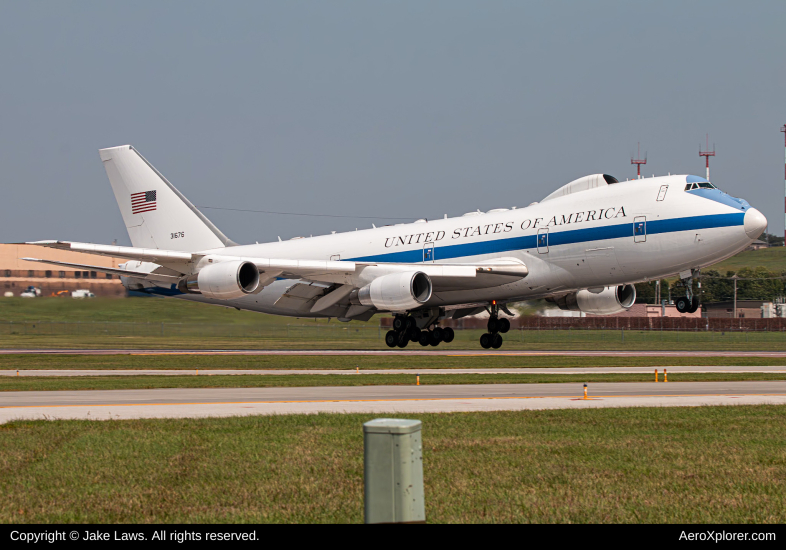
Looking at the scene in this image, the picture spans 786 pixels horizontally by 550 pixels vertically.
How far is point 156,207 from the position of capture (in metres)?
51.2

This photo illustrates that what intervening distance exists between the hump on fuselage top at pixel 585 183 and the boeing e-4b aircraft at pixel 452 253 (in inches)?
2.5

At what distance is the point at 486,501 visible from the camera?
951 cm

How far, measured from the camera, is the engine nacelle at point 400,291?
127 feet

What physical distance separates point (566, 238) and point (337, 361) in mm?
11892

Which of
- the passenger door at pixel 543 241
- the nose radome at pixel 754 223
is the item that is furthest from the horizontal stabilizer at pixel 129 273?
the nose radome at pixel 754 223

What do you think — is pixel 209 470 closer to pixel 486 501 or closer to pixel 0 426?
pixel 486 501

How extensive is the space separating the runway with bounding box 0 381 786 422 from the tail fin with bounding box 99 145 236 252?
27857 millimetres

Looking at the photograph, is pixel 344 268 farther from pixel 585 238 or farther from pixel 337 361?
pixel 585 238

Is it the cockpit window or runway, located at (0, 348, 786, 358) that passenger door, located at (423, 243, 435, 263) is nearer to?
runway, located at (0, 348, 786, 358)

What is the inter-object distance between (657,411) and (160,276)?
32.7 metres

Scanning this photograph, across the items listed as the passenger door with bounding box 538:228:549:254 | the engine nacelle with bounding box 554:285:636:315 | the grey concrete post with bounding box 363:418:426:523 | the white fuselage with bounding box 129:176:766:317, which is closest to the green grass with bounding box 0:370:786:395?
the white fuselage with bounding box 129:176:766:317

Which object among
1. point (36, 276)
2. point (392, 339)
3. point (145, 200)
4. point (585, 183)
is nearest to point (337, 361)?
point (392, 339)

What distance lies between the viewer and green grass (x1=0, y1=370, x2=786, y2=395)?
26.1 meters

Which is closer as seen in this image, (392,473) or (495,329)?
(392,473)
